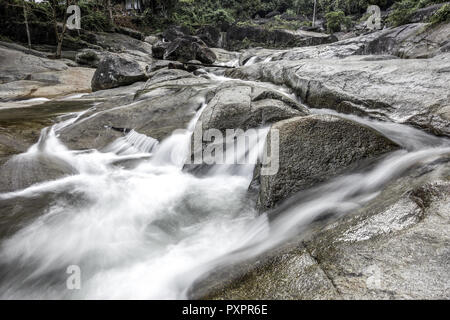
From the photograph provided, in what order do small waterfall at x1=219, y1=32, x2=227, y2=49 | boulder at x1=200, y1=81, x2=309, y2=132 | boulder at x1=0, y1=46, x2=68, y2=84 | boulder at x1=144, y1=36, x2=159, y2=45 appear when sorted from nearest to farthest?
boulder at x1=200, y1=81, x2=309, y2=132
boulder at x1=0, y1=46, x2=68, y2=84
boulder at x1=144, y1=36, x2=159, y2=45
small waterfall at x1=219, y1=32, x2=227, y2=49

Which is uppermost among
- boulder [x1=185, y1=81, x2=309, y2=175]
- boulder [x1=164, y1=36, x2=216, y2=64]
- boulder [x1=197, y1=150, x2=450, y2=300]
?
boulder [x1=164, y1=36, x2=216, y2=64]

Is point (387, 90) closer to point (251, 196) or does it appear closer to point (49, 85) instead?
point (251, 196)

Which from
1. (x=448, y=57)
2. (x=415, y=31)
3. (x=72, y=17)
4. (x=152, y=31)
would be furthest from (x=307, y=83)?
(x=152, y=31)

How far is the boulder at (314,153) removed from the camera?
297cm

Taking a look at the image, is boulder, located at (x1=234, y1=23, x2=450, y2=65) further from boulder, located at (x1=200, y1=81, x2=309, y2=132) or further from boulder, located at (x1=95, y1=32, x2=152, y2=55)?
boulder, located at (x1=95, y1=32, x2=152, y2=55)

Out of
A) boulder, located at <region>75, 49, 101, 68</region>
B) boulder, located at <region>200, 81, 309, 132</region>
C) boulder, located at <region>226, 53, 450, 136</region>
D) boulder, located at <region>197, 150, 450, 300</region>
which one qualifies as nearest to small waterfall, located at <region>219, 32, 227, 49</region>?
boulder, located at <region>75, 49, 101, 68</region>

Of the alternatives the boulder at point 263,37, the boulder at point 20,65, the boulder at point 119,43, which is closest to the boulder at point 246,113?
the boulder at point 20,65

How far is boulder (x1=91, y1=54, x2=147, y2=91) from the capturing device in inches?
447

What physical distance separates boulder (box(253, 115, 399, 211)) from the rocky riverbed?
13 millimetres

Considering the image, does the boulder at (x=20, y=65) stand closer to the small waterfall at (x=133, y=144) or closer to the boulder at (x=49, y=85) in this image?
the boulder at (x=49, y=85)

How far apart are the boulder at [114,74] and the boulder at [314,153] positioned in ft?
34.7

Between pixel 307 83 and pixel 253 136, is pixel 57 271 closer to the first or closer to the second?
pixel 253 136
